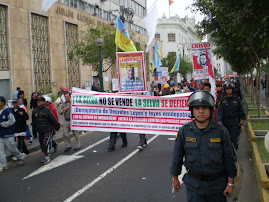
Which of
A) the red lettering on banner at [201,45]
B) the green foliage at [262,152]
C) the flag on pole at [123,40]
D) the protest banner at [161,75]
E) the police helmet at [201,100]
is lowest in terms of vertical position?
the green foliage at [262,152]

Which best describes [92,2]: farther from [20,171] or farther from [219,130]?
[219,130]

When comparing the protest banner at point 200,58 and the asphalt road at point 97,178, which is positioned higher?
the protest banner at point 200,58

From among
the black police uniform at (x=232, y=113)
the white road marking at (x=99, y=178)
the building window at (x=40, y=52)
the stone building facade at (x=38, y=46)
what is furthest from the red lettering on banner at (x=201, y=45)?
the building window at (x=40, y=52)

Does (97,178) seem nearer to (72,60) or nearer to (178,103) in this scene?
(178,103)

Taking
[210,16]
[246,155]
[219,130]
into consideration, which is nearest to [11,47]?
[210,16]

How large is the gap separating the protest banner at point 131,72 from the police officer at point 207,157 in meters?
7.26

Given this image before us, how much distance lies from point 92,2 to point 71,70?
9.01 m

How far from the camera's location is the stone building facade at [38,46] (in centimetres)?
2095

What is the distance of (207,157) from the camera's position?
331cm

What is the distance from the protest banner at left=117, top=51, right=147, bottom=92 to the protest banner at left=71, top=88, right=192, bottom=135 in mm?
1592

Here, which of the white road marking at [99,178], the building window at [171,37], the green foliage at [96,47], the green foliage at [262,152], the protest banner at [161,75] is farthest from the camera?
the building window at [171,37]

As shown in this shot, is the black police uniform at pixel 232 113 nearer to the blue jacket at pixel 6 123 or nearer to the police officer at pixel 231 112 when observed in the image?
the police officer at pixel 231 112

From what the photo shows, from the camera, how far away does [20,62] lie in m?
22.0

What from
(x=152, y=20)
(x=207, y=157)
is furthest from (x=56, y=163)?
(x=152, y=20)
